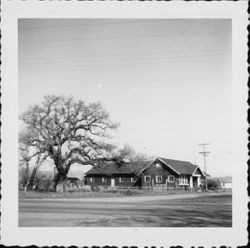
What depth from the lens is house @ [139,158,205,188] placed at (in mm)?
27766

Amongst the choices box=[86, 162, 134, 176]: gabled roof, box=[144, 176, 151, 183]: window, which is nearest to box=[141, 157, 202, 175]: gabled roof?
box=[144, 176, 151, 183]: window

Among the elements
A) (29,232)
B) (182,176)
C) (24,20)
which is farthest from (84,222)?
(182,176)

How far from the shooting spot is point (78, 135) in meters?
23.7

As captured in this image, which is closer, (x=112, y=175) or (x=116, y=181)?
(x=112, y=175)

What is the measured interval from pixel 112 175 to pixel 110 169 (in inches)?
31.6

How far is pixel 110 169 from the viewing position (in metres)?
26.8

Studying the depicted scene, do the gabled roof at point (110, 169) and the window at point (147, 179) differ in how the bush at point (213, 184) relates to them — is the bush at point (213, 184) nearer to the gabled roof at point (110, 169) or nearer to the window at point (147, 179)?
the window at point (147, 179)

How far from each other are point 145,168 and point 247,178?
1692cm

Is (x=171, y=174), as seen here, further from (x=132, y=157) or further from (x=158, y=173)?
(x=132, y=157)

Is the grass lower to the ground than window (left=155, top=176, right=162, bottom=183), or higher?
lower

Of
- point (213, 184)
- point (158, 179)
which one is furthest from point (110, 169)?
point (213, 184)

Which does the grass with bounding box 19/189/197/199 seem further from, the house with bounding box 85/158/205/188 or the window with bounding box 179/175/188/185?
the window with bounding box 179/175/188/185

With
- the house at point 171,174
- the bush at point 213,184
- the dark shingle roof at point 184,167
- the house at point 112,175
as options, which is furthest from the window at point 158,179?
the bush at point 213,184

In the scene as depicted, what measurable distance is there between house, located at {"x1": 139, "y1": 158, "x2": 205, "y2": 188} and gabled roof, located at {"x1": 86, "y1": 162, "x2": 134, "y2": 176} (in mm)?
1390
